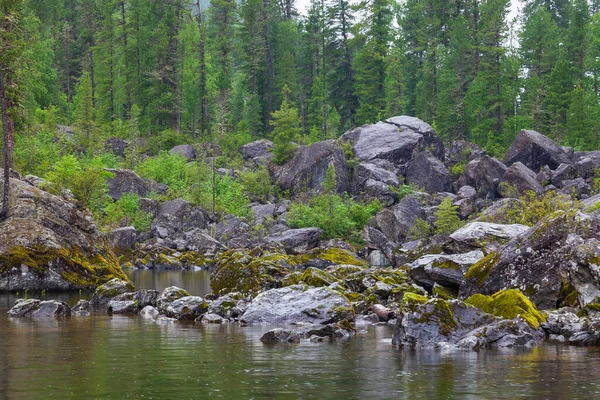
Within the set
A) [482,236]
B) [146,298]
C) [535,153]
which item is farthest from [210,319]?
[535,153]

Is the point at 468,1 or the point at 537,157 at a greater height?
the point at 468,1

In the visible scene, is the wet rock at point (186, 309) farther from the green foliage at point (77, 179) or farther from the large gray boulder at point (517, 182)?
the large gray boulder at point (517, 182)

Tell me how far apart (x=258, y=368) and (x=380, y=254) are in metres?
39.2

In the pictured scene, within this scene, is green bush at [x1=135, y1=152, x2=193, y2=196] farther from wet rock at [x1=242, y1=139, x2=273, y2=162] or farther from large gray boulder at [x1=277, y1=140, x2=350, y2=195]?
large gray boulder at [x1=277, y1=140, x2=350, y2=195]

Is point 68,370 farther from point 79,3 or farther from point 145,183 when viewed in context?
point 79,3

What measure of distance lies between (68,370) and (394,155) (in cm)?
6270

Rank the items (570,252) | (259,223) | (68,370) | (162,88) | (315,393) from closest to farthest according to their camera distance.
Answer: (315,393)
(68,370)
(570,252)
(259,223)
(162,88)

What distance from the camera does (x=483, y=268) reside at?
79.3 feet

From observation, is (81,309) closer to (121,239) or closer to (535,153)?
(121,239)

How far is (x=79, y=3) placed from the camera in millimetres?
105938

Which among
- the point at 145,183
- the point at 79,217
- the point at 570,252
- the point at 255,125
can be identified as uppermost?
the point at 255,125

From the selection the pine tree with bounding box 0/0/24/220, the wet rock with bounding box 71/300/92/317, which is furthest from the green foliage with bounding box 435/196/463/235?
the wet rock with bounding box 71/300/92/317

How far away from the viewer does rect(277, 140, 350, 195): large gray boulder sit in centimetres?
7244

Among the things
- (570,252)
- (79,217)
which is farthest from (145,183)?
(570,252)
